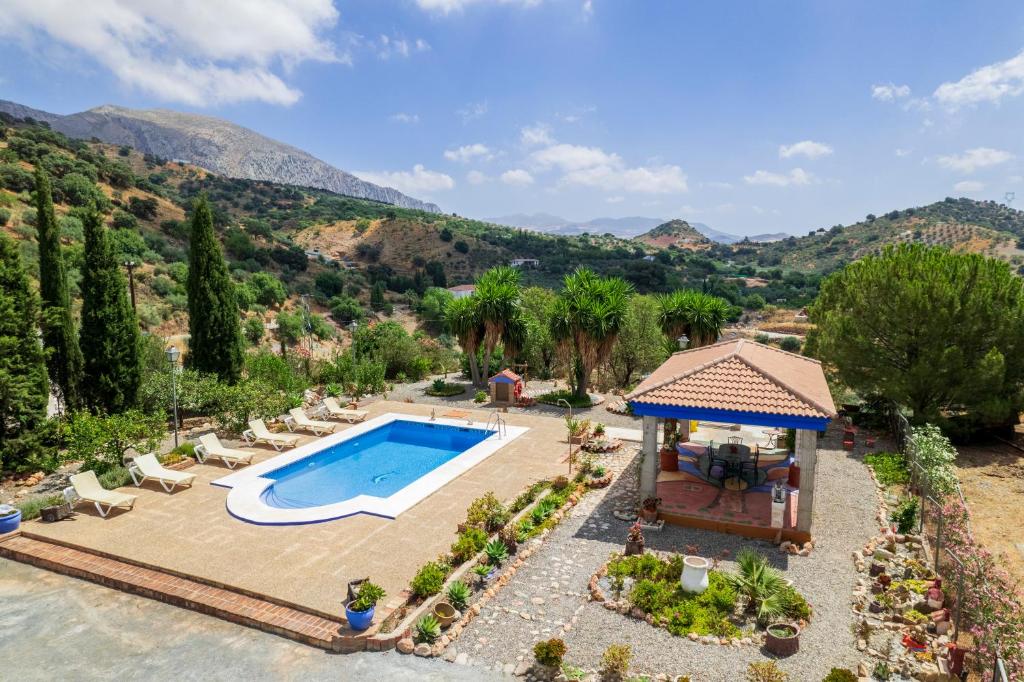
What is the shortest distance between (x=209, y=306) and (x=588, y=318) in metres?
13.0

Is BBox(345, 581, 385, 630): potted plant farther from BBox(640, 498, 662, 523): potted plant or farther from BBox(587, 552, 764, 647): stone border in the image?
BBox(640, 498, 662, 523): potted plant

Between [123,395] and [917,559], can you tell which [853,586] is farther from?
[123,395]

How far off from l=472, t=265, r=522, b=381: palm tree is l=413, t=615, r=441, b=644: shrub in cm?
1652

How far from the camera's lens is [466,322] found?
945 inches

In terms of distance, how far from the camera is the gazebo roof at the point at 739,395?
33.3ft

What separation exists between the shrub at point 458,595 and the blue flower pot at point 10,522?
8591 mm

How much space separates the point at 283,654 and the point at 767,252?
15059 cm

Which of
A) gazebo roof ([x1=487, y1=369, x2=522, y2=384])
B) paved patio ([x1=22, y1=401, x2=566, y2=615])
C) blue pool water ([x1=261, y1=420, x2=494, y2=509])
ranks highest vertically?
gazebo roof ([x1=487, y1=369, x2=522, y2=384])

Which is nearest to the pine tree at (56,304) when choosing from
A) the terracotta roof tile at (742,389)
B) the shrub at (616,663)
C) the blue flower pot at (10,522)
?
the blue flower pot at (10,522)

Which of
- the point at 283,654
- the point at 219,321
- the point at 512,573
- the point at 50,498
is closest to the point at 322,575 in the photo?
the point at 283,654

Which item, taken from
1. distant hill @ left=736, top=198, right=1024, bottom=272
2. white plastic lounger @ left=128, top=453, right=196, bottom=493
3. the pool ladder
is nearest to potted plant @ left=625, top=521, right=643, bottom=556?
→ the pool ladder

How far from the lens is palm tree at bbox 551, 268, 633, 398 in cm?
2128

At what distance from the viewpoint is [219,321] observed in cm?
1973

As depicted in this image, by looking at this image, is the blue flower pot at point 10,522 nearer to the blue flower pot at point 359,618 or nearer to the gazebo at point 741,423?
the blue flower pot at point 359,618
